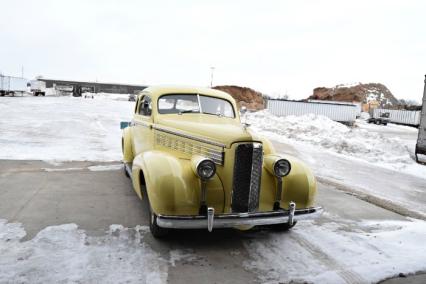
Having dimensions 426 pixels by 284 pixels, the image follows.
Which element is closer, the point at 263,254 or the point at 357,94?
the point at 263,254

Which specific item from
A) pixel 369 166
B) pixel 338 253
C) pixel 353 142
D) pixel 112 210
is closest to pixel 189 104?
pixel 112 210

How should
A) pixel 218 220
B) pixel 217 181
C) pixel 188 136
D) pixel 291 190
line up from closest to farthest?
1. pixel 218 220
2. pixel 217 181
3. pixel 291 190
4. pixel 188 136

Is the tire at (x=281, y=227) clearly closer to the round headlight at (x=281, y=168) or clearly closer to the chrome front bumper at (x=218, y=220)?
the chrome front bumper at (x=218, y=220)

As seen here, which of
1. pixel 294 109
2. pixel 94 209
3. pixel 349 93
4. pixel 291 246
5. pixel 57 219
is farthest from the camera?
pixel 349 93

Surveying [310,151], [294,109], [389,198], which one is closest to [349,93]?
[294,109]

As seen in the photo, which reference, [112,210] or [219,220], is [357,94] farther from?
[219,220]

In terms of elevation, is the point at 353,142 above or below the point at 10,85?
below

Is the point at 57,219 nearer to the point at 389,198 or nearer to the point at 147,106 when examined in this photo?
the point at 147,106

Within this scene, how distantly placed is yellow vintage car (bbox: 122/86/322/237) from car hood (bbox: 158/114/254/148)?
1cm

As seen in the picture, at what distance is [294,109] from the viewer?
34.0m

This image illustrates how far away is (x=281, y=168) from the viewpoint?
4492mm

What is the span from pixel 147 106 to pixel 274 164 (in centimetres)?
273

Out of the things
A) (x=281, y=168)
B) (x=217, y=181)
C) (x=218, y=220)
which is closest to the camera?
(x=218, y=220)

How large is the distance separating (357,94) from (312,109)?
137 feet
